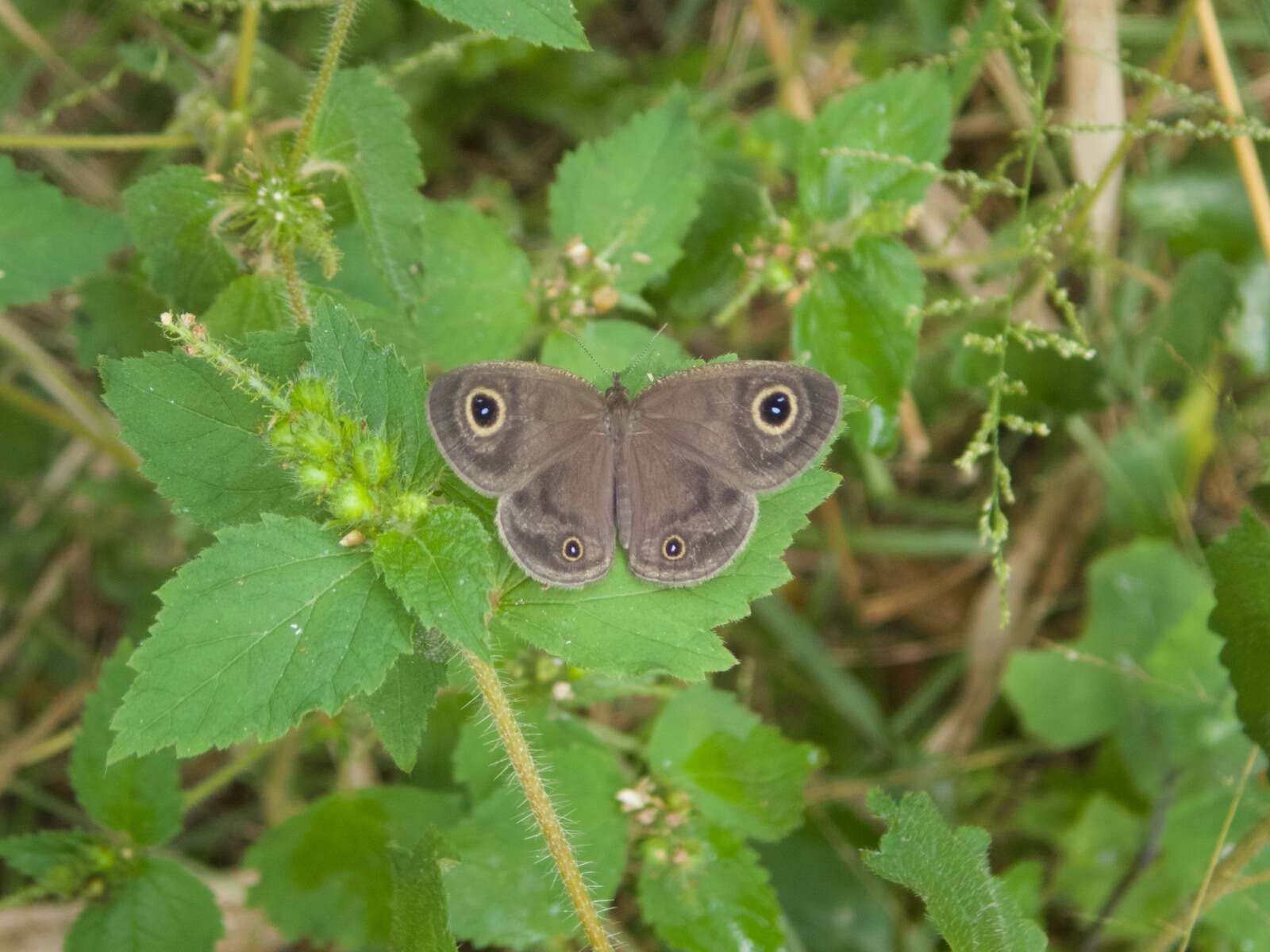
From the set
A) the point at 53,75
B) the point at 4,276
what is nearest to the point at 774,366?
the point at 4,276

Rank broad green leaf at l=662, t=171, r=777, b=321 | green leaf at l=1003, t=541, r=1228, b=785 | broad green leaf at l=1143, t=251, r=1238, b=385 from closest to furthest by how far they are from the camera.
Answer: broad green leaf at l=662, t=171, r=777, b=321
broad green leaf at l=1143, t=251, r=1238, b=385
green leaf at l=1003, t=541, r=1228, b=785

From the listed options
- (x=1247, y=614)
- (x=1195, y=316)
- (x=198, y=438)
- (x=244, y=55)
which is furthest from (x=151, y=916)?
(x=1195, y=316)

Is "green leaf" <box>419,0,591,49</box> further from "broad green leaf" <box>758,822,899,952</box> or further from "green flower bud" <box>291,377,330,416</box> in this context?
"broad green leaf" <box>758,822,899,952</box>

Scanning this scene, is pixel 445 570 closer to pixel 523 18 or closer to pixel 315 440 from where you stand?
pixel 315 440

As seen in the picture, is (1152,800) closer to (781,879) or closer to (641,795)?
(781,879)

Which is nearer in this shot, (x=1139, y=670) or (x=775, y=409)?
(x=775, y=409)

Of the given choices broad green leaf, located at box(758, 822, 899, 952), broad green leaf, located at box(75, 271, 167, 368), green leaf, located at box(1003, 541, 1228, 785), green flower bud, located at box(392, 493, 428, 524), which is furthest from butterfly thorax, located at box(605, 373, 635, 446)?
green leaf, located at box(1003, 541, 1228, 785)

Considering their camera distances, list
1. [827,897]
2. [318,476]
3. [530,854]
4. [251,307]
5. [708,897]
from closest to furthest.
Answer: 1. [318,476]
2. [251,307]
3. [708,897]
4. [530,854]
5. [827,897]
